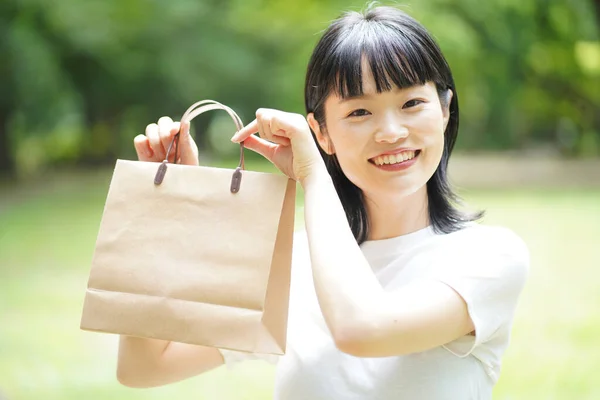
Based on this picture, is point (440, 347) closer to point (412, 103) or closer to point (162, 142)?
point (412, 103)

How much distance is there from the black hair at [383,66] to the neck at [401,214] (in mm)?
15

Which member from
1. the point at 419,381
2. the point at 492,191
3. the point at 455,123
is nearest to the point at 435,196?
the point at 455,123

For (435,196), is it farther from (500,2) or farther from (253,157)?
(253,157)

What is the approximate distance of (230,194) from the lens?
1.01 meters

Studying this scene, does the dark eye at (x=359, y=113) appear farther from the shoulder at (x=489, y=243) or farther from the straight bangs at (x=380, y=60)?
the shoulder at (x=489, y=243)

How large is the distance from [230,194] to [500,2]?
9992 millimetres

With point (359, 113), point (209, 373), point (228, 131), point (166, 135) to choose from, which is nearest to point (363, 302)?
point (359, 113)

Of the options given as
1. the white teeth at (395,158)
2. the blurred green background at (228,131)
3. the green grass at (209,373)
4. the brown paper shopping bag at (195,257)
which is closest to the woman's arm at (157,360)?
the brown paper shopping bag at (195,257)

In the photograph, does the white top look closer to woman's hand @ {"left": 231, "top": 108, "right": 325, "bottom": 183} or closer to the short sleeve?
the short sleeve

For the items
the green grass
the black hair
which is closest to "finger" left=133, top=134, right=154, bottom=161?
the black hair

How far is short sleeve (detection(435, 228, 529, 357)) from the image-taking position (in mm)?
1006

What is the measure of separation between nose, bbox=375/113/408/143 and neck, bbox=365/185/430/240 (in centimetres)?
12

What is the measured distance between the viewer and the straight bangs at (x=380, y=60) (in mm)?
1051

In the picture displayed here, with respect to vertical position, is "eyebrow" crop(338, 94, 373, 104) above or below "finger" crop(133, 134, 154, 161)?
above
